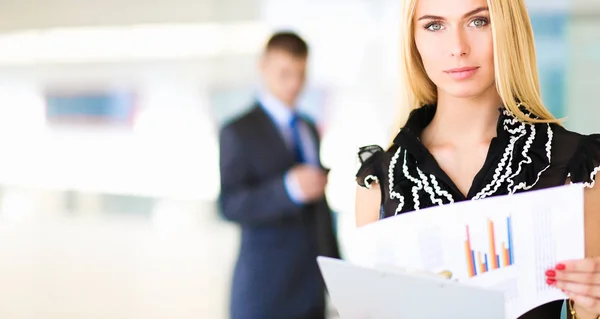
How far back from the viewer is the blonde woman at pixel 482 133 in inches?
50.3

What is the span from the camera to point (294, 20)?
3660 millimetres

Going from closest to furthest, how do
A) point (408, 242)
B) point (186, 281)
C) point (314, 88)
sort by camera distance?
point (408, 242) → point (314, 88) → point (186, 281)

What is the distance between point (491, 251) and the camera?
125 centimetres

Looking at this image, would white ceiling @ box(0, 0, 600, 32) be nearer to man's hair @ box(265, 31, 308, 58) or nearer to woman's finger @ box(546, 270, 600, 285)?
man's hair @ box(265, 31, 308, 58)

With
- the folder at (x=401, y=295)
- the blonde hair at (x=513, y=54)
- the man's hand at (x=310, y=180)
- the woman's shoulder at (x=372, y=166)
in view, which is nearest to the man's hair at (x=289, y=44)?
the man's hand at (x=310, y=180)

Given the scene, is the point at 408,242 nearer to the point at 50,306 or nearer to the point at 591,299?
the point at 591,299

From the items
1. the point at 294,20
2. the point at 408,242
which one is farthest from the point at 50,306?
the point at 408,242

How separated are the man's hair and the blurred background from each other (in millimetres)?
58

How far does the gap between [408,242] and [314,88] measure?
7.62 feet

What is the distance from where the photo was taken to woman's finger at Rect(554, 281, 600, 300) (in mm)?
1193

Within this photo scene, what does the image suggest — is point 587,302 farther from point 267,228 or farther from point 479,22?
point 267,228

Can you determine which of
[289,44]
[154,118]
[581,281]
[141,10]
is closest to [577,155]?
[581,281]

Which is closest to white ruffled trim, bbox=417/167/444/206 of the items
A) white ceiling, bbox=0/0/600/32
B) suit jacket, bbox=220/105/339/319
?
suit jacket, bbox=220/105/339/319

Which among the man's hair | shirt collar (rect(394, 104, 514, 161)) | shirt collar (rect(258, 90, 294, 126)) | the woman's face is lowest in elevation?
shirt collar (rect(394, 104, 514, 161))
